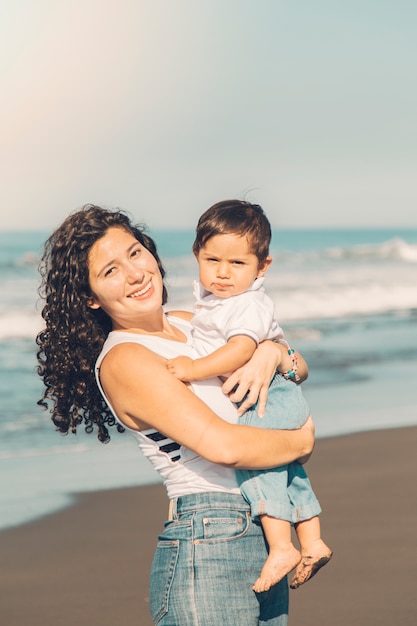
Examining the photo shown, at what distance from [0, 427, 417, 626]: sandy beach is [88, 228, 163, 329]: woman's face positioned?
2223 mm

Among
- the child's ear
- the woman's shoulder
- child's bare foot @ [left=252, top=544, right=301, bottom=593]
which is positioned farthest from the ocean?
child's bare foot @ [left=252, top=544, right=301, bottom=593]

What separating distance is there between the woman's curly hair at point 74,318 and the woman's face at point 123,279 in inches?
1.5

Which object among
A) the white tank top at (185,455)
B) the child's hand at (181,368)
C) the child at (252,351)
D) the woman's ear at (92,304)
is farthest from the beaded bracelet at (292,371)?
the woman's ear at (92,304)

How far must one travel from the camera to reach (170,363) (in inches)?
112

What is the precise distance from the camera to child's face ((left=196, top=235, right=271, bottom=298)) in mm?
3195

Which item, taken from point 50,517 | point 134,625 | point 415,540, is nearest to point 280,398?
point 134,625

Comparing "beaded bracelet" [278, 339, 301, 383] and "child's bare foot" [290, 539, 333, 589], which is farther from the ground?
"beaded bracelet" [278, 339, 301, 383]

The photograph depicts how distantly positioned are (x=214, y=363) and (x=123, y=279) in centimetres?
42

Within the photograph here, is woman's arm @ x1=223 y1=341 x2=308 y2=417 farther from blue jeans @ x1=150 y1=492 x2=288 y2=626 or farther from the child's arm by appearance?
blue jeans @ x1=150 y1=492 x2=288 y2=626

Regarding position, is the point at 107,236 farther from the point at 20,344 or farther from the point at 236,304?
the point at 20,344

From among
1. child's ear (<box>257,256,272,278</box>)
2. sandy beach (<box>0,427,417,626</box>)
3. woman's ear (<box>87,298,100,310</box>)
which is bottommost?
sandy beach (<box>0,427,417,626</box>)

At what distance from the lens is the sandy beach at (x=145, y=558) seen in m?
4.78

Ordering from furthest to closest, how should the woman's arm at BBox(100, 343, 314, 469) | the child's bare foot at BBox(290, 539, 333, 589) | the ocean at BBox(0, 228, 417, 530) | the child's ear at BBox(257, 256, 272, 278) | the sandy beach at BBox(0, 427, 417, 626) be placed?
the ocean at BBox(0, 228, 417, 530)
the sandy beach at BBox(0, 427, 417, 626)
the child's ear at BBox(257, 256, 272, 278)
the child's bare foot at BBox(290, 539, 333, 589)
the woman's arm at BBox(100, 343, 314, 469)

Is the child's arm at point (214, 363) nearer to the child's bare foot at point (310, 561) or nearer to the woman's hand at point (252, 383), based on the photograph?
the woman's hand at point (252, 383)
